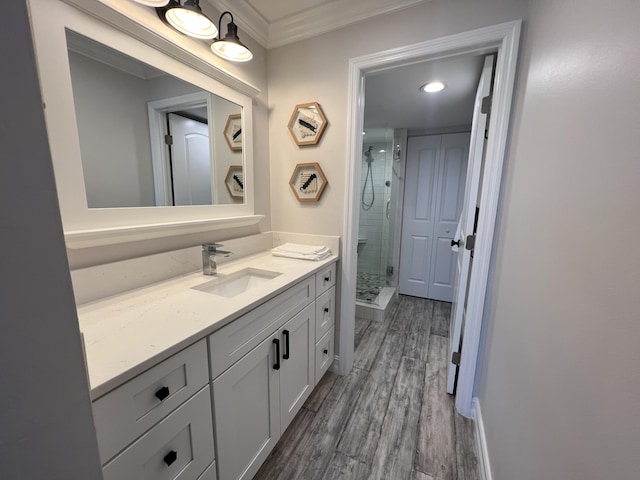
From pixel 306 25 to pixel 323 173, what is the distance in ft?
2.97

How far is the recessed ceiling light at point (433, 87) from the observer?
1.87 m

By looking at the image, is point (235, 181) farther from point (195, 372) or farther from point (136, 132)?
point (195, 372)

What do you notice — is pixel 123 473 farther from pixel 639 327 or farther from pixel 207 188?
pixel 207 188

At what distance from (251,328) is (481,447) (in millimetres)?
1297

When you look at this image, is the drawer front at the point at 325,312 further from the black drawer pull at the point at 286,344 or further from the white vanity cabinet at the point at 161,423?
the white vanity cabinet at the point at 161,423

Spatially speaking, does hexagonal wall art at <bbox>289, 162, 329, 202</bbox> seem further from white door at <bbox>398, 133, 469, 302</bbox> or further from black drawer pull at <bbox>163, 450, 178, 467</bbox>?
white door at <bbox>398, 133, 469, 302</bbox>

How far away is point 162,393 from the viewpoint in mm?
692

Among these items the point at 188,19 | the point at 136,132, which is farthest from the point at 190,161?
the point at 188,19

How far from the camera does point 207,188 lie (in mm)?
1456


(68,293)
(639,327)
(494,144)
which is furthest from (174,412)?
(494,144)

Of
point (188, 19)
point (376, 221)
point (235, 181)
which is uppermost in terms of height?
point (188, 19)

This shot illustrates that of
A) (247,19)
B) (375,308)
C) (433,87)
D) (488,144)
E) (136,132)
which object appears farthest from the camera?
(375,308)

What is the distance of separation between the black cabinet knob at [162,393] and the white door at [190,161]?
0.88m

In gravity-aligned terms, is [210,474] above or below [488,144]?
below
